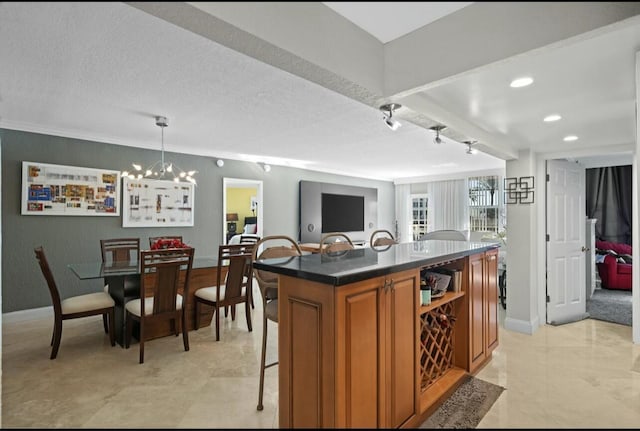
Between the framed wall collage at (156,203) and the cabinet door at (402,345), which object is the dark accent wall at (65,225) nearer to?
the framed wall collage at (156,203)

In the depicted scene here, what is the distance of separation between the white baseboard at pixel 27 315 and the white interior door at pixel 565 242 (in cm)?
602

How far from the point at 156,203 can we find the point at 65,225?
1074 millimetres

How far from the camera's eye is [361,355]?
145cm

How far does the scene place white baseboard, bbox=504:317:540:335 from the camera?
141 inches

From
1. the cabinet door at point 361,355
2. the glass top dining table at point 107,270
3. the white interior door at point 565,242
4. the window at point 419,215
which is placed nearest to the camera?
the cabinet door at point 361,355

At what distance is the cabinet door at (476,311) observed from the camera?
8.09ft

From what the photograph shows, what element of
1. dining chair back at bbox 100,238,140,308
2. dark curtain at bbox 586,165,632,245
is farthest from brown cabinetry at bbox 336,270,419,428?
dark curtain at bbox 586,165,632,245

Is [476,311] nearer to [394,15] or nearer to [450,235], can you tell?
[450,235]

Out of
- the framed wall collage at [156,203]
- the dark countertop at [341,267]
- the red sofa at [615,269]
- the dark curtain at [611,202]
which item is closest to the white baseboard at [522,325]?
the dark countertop at [341,267]

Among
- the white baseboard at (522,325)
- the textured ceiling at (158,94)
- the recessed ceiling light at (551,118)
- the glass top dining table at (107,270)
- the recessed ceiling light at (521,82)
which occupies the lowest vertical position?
the white baseboard at (522,325)

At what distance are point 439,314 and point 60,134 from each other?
4609 millimetres

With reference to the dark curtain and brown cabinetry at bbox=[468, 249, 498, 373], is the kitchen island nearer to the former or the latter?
brown cabinetry at bbox=[468, 249, 498, 373]

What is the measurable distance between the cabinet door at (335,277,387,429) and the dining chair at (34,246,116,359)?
8.54 ft

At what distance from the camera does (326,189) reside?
6895 mm
